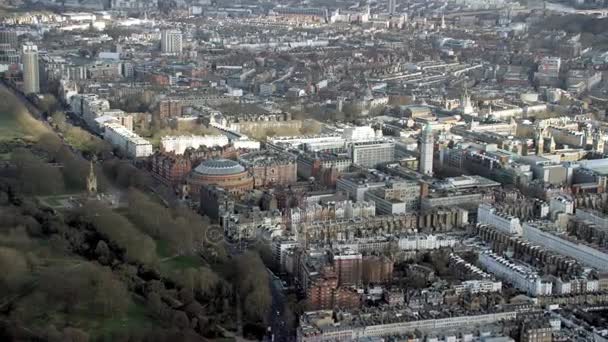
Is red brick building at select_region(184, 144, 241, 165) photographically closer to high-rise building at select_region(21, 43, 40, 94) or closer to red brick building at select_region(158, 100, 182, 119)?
red brick building at select_region(158, 100, 182, 119)

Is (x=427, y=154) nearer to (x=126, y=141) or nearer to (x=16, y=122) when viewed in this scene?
(x=126, y=141)

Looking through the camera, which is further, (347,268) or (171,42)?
(171,42)

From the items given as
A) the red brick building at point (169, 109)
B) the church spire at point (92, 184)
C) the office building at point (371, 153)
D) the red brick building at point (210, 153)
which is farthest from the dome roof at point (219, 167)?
the red brick building at point (169, 109)

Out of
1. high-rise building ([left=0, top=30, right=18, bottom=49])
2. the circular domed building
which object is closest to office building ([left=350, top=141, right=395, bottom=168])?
the circular domed building

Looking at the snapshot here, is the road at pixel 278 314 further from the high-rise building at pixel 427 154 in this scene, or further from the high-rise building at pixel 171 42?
the high-rise building at pixel 171 42

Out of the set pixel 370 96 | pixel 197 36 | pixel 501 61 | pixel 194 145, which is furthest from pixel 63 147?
pixel 197 36

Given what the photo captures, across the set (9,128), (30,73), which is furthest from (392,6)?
(9,128)

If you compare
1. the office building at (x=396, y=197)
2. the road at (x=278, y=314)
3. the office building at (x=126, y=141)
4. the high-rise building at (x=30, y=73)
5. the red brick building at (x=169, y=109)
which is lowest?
the road at (x=278, y=314)
